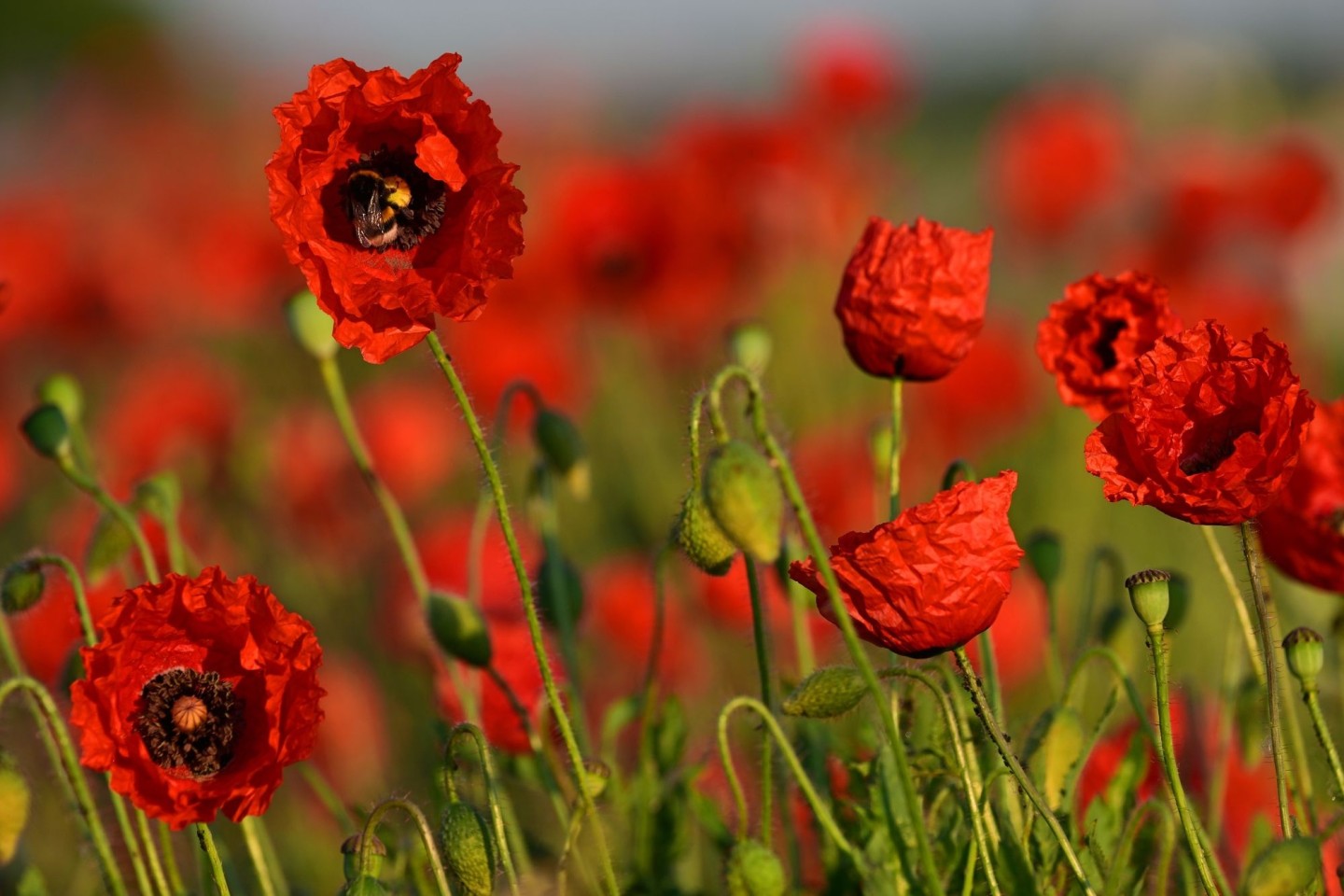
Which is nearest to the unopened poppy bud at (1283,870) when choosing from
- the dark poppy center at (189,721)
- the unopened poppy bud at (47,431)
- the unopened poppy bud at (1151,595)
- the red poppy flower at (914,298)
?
the unopened poppy bud at (1151,595)

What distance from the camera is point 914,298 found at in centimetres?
158

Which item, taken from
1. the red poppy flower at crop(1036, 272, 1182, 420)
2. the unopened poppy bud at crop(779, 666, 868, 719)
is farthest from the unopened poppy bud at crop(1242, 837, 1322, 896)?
the red poppy flower at crop(1036, 272, 1182, 420)

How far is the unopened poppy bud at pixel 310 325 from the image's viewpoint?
196cm

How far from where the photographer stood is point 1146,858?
1.68 m

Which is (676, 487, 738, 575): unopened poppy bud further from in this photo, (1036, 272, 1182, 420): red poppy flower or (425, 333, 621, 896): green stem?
(1036, 272, 1182, 420): red poppy flower

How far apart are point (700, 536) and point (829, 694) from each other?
175 millimetres

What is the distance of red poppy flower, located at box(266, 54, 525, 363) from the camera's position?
142 centimetres

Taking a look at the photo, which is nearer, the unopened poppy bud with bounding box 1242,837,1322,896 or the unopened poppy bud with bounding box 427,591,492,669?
the unopened poppy bud with bounding box 1242,837,1322,896

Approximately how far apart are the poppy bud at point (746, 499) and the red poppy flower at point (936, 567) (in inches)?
2.3

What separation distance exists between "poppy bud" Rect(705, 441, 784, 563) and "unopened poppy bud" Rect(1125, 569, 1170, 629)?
0.29 m

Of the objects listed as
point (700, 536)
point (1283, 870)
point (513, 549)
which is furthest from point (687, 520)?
point (1283, 870)

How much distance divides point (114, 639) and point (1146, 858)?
3.28 ft

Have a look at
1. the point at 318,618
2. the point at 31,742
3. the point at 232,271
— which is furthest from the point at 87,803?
the point at 232,271

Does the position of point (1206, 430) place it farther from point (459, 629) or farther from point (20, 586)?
point (20, 586)
